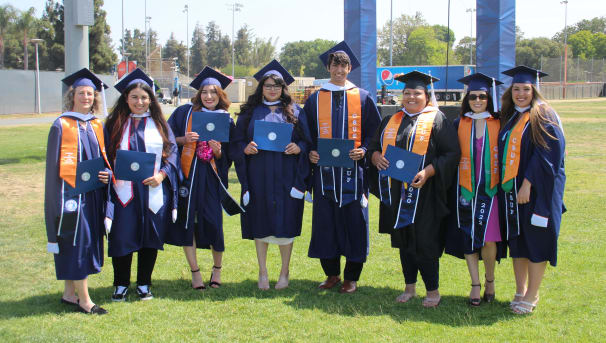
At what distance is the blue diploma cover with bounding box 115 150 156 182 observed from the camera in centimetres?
471

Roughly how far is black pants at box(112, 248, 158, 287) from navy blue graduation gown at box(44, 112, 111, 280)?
0.83 feet

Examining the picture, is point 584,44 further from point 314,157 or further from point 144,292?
point 144,292

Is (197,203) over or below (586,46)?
below

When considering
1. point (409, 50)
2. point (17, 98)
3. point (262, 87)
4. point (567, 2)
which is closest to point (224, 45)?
point (409, 50)

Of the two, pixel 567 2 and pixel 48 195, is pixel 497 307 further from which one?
pixel 567 2

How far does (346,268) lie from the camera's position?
5340 mm

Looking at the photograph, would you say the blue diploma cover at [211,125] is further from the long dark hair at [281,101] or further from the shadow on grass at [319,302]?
the shadow on grass at [319,302]

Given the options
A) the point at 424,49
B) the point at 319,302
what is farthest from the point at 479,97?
the point at 424,49

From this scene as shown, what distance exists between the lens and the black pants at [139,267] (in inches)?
195

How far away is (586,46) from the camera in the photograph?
303 ft

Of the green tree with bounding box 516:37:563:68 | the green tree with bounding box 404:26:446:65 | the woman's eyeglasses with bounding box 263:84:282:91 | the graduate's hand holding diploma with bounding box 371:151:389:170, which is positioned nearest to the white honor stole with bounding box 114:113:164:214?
the woman's eyeglasses with bounding box 263:84:282:91

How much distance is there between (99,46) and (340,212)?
47.3 metres

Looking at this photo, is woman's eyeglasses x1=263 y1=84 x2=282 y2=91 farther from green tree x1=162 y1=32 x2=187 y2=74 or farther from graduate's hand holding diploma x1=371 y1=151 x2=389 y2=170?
green tree x1=162 y1=32 x2=187 y2=74

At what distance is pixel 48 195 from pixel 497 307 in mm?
3728
